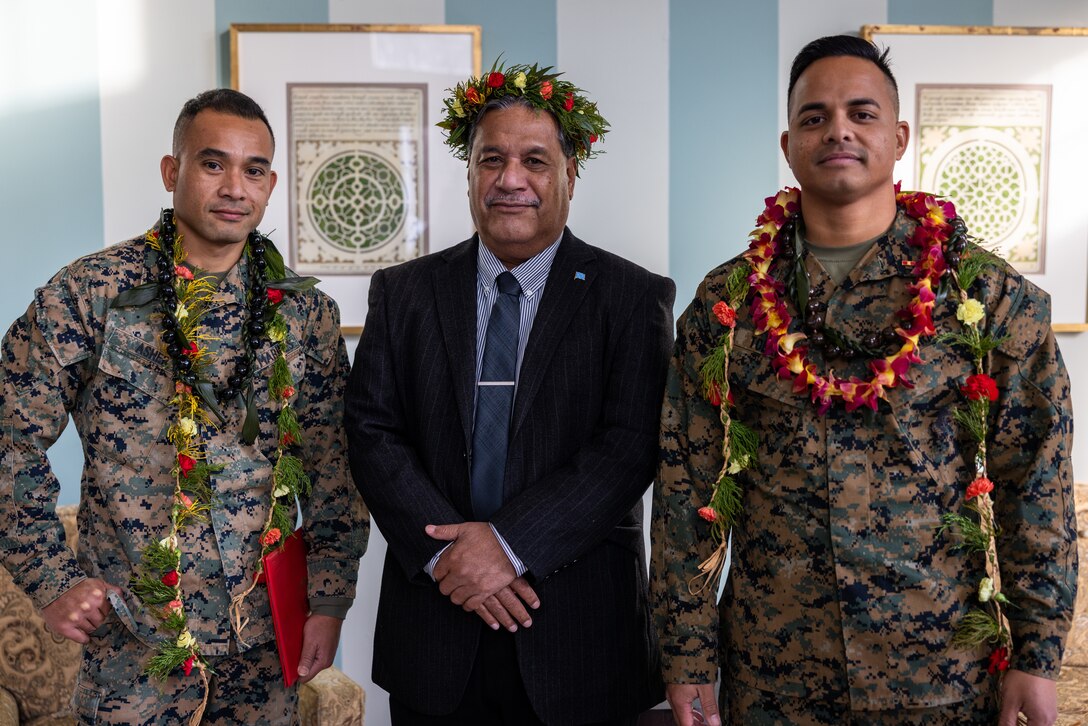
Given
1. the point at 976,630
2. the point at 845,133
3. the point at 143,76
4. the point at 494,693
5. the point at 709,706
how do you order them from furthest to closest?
the point at 143,76
the point at 494,693
the point at 709,706
the point at 845,133
the point at 976,630

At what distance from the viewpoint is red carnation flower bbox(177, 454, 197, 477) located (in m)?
1.94

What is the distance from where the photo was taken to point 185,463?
194 centimetres

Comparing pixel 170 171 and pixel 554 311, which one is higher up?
pixel 170 171

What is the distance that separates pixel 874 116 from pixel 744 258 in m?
0.35

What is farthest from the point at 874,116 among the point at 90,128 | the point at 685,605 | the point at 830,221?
the point at 90,128

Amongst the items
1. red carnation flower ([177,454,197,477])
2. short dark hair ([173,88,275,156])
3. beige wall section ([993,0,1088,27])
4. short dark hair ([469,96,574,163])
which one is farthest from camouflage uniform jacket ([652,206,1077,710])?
beige wall section ([993,0,1088,27])

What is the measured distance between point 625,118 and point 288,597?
193 cm

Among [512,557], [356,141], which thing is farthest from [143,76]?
[512,557]

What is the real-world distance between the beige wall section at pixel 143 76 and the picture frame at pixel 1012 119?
2189 millimetres

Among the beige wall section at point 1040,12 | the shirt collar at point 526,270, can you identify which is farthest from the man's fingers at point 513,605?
the beige wall section at point 1040,12

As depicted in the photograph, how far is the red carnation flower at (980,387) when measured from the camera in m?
1.67

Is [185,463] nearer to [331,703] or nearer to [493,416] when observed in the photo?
Result: [493,416]

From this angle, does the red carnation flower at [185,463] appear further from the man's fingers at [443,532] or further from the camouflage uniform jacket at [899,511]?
the camouflage uniform jacket at [899,511]

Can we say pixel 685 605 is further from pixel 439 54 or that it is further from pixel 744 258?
pixel 439 54
